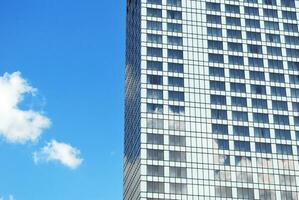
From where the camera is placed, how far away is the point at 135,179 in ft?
390

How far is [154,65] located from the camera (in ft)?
409

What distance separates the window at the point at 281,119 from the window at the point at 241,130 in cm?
727

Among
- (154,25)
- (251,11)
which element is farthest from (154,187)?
(251,11)

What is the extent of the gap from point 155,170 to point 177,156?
5.62 metres

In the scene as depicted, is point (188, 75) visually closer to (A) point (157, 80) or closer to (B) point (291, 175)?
(A) point (157, 80)

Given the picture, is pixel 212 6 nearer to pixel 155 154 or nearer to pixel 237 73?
pixel 237 73

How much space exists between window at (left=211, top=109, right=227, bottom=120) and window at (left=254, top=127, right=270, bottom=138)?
726 cm

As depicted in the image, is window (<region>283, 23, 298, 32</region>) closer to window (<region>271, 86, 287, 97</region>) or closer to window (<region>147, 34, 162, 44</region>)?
window (<region>271, 86, 287, 97</region>)

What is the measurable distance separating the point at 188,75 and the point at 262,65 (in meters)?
18.3

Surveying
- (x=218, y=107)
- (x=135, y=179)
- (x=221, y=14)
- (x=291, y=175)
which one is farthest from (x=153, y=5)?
(x=291, y=175)

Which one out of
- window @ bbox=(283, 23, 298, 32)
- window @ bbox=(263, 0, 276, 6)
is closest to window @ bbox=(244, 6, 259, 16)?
window @ bbox=(263, 0, 276, 6)

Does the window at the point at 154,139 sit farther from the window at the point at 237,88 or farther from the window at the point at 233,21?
the window at the point at 233,21

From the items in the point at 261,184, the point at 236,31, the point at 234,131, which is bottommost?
the point at 261,184

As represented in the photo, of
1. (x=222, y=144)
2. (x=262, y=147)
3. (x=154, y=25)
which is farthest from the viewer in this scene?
(x=154, y=25)
